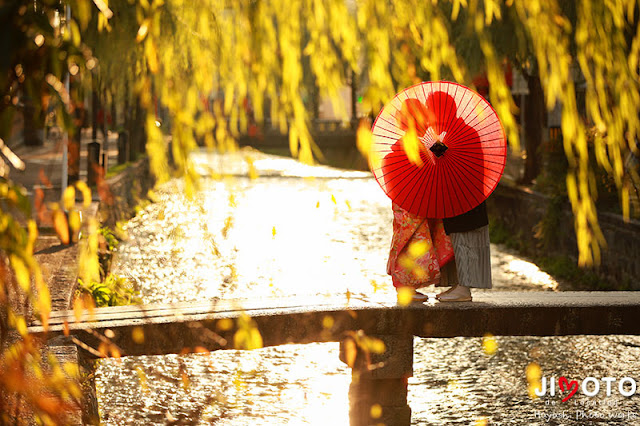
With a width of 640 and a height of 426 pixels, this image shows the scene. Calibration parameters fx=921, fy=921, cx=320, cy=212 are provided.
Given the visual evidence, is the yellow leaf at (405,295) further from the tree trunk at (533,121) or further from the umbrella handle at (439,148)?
the tree trunk at (533,121)

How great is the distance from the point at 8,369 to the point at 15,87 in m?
1.59

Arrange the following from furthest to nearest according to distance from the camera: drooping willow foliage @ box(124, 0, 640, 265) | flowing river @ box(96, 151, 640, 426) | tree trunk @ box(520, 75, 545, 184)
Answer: tree trunk @ box(520, 75, 545, 184) < flowing river @ box(96, 151, 640, 426) < drooping willow foliage @ box(124, 0, 640, 265)

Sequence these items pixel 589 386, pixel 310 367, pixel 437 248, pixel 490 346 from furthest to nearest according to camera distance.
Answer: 1. pixel 490 346
2. pixel 310 367
3. pixel 589 386
4. pixel 437 248

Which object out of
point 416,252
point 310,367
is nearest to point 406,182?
point 416,252

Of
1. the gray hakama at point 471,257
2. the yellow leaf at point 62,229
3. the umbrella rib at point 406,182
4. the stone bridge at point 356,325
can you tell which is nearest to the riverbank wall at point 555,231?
the stone bridge at point 356,325

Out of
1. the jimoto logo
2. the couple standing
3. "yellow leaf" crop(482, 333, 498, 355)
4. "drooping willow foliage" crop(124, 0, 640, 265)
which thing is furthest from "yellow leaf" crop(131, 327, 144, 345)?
"yellow leaf" crop(482, 333, 498, 355)

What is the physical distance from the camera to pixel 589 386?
8.07 metres

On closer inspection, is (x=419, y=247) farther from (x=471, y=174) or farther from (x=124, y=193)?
(x=124, y=193)

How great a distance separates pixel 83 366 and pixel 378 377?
192 centimetres

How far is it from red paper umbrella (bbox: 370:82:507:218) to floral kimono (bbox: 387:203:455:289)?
0.48 ft

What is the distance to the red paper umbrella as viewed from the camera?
6.02m

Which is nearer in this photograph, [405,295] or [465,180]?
[465,180]

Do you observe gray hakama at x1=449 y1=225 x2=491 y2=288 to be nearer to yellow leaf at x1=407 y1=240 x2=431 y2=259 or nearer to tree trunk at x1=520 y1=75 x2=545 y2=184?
yellow leaf at x1=407 y1=240 x2=431 y2=259

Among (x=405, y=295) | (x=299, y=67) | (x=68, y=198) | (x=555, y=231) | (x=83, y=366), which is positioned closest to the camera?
(x=299, y=67)
